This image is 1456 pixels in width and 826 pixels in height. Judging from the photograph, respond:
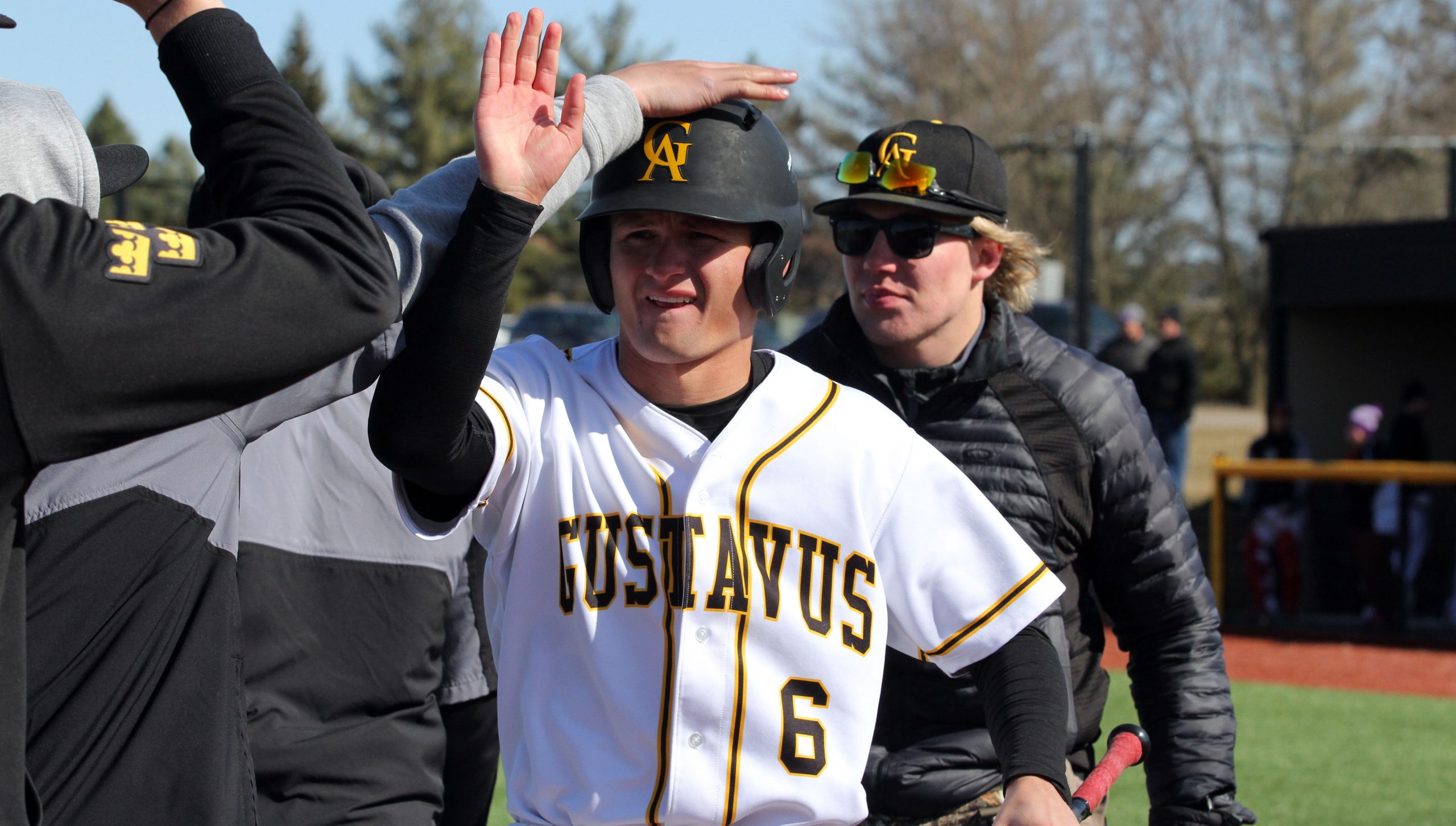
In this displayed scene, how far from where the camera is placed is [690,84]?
2.28m

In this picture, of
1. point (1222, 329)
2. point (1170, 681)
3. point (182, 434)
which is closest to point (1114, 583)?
point (1170, 681)

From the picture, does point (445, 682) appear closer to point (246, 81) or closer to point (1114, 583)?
point (1114, 583)

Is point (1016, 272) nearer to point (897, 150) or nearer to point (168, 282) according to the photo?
point (897, 150)

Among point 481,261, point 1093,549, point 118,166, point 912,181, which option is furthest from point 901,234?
point 118,166

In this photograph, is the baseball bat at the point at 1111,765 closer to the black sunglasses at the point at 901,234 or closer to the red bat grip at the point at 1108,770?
the red bat grip at the point at 1108,770

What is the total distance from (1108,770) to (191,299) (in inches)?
61.8

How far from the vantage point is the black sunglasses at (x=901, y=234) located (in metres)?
3.30

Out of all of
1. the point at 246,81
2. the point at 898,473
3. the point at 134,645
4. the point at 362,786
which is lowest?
the point at 362,786

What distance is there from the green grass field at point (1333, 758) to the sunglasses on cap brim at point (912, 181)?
3441 mm

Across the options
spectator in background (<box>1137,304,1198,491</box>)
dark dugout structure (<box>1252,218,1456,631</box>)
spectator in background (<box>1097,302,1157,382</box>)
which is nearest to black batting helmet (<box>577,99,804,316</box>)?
dark dugout structure (<box>1252,218,1456,631</box>)

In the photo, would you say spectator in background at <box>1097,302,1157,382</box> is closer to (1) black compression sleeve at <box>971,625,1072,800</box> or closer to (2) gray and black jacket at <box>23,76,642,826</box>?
(1) black compression sleeve at <box>971,625,1072,800</box>

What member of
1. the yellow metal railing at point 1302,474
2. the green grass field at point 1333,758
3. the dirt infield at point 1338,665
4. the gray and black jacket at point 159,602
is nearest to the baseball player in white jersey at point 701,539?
the gray and black jacket at point 159,602

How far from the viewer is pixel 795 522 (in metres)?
2.26

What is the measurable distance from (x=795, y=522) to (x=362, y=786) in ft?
3.32
